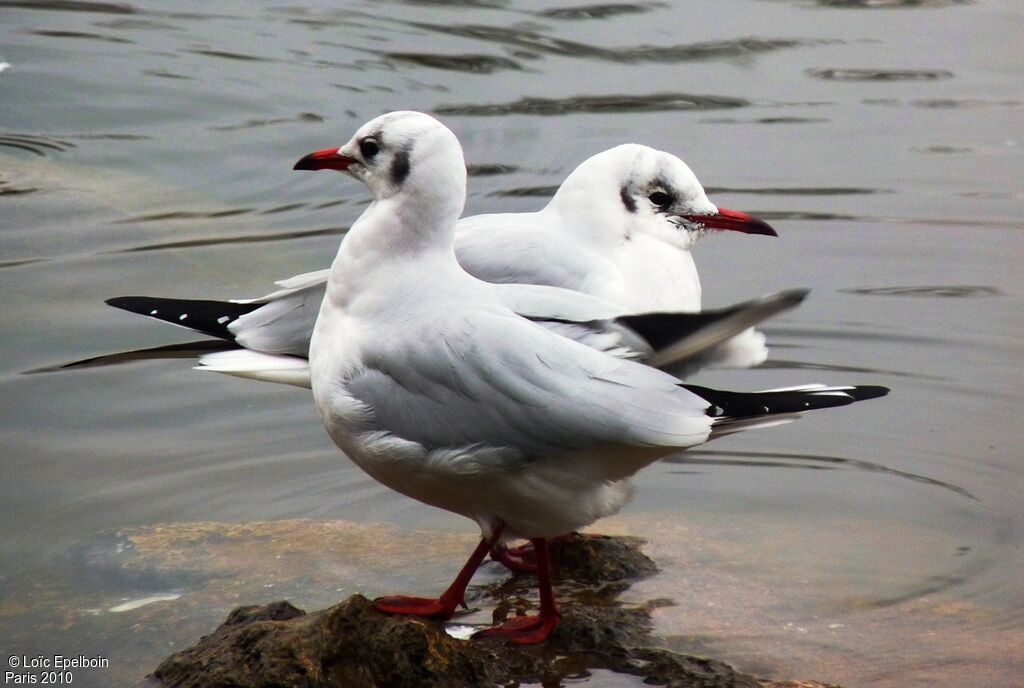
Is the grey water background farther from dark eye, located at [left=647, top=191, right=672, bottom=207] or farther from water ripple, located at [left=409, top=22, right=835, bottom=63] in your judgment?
dark eye, located at [left=647, top=191, right=672, bottom=207]

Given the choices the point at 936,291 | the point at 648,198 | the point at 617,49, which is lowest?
the point at 936,291

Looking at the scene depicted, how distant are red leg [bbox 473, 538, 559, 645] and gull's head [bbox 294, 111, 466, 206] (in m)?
1.01

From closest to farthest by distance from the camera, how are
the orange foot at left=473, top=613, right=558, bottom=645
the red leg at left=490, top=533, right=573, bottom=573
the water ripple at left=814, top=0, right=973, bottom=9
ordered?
the orange foot at left=473, top=613, right=558, bottom=645, the red leg at left=490, top=533, right=573, bottom=573, the water ripple at left=814, top=0, right=973, bottom=9

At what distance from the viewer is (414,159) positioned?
4234mm

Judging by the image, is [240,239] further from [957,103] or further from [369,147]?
[957,103]

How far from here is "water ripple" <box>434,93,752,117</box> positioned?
411 inches

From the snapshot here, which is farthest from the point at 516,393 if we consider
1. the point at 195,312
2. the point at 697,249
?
the point at 697,249

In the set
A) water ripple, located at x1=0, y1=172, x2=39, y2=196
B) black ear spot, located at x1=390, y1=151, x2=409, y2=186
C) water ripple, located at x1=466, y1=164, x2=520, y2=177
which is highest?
black ear spot, located at x1=390, y1=151, x2=409, y2=186

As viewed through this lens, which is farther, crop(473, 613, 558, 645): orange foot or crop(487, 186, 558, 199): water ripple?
crop(487, 186, 558, 199): water ripple

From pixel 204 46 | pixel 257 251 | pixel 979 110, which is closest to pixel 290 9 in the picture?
pixel 204 46

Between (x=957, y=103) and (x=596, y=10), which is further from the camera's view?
(x=596, y=10)

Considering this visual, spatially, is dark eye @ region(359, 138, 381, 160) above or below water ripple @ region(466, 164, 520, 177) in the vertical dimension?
above

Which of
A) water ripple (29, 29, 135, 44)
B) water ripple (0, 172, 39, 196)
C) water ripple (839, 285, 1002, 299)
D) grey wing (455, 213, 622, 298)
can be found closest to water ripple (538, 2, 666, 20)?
water ripple (29, 29, 135, 44)

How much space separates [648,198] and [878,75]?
6316 millimetres
